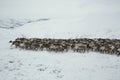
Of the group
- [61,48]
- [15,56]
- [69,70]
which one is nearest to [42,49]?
[61,48]

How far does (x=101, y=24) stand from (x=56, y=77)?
44552 millimetres

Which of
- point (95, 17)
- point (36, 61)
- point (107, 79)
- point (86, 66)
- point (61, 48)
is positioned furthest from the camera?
point (95, 17)

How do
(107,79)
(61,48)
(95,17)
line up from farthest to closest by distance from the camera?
(95,17) < (61,48) < (107,79)

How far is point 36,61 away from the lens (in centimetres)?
1313

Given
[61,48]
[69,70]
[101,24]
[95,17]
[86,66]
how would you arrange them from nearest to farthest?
1. [69,70]
2. [86,66]
3. [61,48]
4. [101,24]
5. [95,17]

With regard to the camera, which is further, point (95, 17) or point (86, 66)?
point (95, 17)

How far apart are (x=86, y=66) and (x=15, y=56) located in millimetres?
6221

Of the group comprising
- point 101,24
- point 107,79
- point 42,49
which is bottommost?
point 107,79

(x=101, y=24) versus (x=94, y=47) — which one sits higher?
(x=101, y=24)

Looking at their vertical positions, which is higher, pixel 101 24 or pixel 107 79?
pixel 101 24

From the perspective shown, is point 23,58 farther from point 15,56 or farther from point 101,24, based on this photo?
point 101,24

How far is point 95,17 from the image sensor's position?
60.0 meters

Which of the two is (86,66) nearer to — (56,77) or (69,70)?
(69,70)

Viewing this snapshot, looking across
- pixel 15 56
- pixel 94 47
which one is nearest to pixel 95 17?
pixel 94 47
